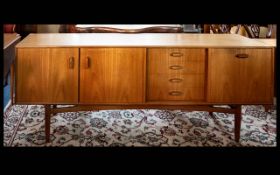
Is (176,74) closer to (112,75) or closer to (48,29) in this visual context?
(112,75)

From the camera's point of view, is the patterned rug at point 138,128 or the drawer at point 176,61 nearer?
the drawer at point 176,61

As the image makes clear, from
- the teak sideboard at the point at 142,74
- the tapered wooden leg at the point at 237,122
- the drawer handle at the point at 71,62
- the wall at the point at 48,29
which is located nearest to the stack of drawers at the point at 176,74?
the teak sideboard at the point at 142,74

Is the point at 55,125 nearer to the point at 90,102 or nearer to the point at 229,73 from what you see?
the point at 90,102

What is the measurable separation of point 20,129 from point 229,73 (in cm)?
136

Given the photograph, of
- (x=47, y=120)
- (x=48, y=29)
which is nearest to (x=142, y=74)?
(x=47, y=120)

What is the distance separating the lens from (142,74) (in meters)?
1.77

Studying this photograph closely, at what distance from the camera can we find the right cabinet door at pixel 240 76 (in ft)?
5.82

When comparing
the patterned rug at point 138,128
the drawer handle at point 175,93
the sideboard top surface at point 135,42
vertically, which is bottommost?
the patterned rug at point 138,128

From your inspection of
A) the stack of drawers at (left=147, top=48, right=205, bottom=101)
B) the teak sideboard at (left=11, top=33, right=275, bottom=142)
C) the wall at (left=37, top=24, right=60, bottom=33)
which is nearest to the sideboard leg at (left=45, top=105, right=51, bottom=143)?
the teak sideboard at (left=11, top=33, right=275, bottom=142)

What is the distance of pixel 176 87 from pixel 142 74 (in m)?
0.21

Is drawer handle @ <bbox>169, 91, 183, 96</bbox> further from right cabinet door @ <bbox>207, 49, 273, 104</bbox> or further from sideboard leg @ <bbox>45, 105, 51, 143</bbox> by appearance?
sideboard leg @ <bbox>45, 105, 51, 143</bbox>

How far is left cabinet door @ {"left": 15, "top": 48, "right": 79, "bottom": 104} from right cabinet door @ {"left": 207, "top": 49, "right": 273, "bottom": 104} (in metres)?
0.74

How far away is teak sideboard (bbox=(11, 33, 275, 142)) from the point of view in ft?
5.70

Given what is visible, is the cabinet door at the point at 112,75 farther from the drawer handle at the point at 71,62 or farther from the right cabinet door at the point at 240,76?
the right cabinet door at the point at 240,76
